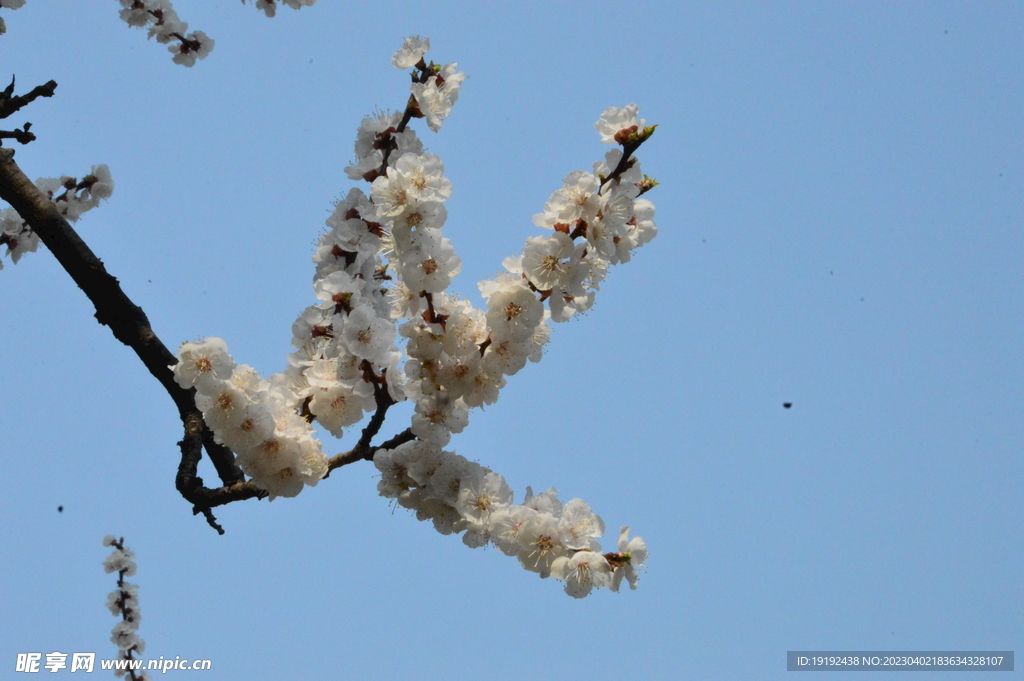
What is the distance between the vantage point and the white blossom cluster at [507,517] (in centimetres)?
275

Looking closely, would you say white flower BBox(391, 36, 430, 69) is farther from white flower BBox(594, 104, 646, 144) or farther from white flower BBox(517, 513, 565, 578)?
white flower BBox(517, 513, 565, 578)

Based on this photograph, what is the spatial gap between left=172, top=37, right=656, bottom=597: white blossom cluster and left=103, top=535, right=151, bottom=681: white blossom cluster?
499 cm

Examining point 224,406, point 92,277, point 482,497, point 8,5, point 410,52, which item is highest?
point 8,5

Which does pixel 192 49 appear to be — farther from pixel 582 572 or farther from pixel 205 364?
pixel 582 572

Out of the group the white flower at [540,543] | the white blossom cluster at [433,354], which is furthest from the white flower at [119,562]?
the white flower at [540,543]

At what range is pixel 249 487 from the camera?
270 cm

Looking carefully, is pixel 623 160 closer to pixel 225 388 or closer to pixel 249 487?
pixel 225 388

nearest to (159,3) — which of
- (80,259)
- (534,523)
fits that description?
(80,259)

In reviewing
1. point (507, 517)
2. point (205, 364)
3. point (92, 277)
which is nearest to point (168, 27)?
point (92, 277)

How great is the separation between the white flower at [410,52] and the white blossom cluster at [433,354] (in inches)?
26.6

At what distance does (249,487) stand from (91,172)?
3345 mm

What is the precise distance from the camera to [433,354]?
266 cm

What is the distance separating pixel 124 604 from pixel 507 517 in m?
5.40

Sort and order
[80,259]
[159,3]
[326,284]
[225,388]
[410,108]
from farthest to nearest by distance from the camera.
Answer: [159,3]
[80,259]
[410,108]
[326,284]
[225,388]
